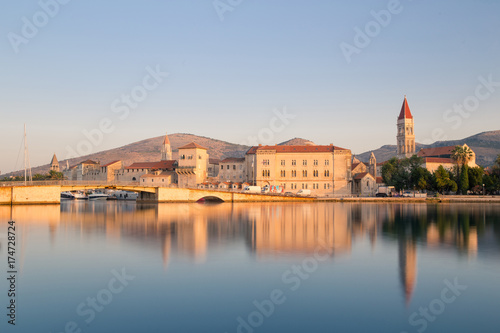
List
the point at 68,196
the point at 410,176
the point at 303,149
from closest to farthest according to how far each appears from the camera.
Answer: the point at 410,176
the point at 303,149
the point at 68,196

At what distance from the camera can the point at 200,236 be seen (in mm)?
24812

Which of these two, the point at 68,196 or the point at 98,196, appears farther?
the point at 68,196

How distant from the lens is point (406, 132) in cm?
11931

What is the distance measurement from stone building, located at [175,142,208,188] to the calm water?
5517 centimetres

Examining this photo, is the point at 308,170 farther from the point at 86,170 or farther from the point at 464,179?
the point at 86,170

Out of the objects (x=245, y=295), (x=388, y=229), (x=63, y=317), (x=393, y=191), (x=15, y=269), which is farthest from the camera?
(x=393, y=191)

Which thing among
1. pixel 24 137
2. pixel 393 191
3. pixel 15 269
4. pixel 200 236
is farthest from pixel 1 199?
pixel 393 191

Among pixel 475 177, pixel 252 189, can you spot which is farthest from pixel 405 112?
pixel 252 189

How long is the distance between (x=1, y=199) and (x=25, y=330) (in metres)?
48.7

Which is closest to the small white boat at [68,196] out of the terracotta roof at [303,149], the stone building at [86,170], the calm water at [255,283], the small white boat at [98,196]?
the small white boat at [98,196]

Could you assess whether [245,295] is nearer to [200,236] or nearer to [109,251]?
[109,251]

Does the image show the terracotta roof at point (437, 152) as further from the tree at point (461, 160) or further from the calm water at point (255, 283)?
the calm water at point (255, 283)

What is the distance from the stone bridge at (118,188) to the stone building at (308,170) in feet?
36.8

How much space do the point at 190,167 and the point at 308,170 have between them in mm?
22580
